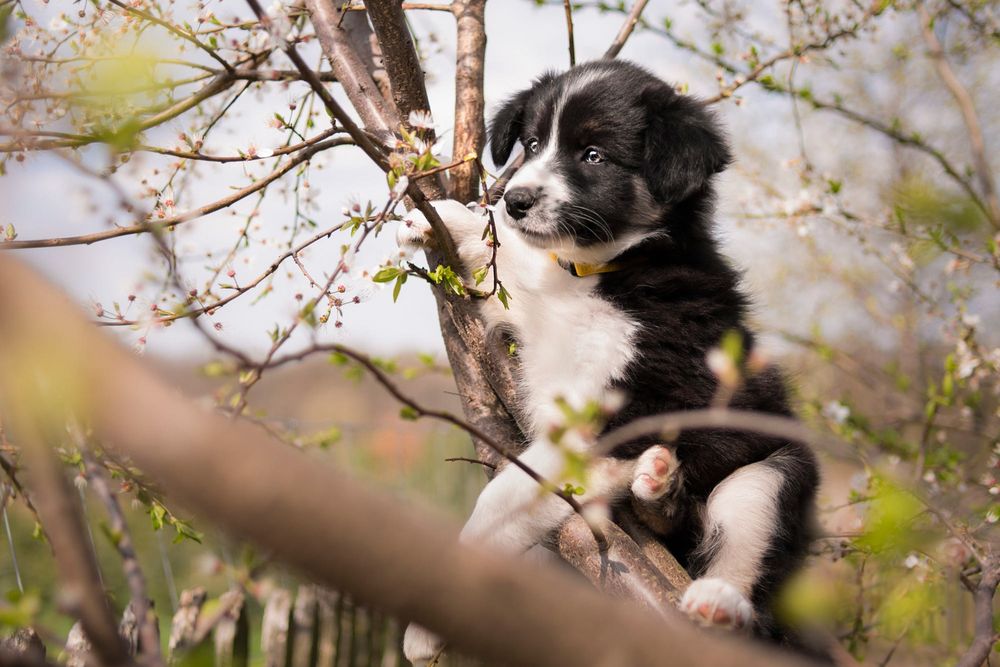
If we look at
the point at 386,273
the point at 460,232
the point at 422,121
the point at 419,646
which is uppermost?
the point at 422,121

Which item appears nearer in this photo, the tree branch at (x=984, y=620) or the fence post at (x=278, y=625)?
the tree branch at (x=984, y=620)

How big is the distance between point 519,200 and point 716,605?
121 cm

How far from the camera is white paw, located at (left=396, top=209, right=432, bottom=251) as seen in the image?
2.29m

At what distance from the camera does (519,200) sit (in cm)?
251

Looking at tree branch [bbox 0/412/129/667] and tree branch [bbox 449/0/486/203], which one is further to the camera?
tree branch [bbox 449/0/486/203]

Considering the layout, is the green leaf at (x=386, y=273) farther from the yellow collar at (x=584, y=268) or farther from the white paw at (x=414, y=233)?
the yellow collar at (x=584, y=268)

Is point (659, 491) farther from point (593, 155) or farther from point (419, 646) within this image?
point (593, 155)

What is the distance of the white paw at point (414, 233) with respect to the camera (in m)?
2.29

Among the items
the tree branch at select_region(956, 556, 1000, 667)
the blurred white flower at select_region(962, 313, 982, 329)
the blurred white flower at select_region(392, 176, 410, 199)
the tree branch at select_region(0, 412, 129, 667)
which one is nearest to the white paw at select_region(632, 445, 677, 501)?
the tree branch at select_region(956, 556, 1000, 667)

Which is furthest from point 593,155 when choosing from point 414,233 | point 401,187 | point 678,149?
point 401,187

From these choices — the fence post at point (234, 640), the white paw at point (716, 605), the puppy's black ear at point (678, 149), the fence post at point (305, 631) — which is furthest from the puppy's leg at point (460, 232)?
the fence post at point (305, 631)

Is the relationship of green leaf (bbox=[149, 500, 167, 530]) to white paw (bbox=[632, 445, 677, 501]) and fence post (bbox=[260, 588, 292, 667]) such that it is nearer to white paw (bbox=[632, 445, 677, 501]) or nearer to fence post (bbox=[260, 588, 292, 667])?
fence post (bbox=[260, 588, 292, 667])

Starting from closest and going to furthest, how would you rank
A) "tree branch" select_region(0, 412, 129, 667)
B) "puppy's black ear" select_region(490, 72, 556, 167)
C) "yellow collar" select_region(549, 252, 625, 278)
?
1. "tree branch" select_region(0, 412, 129, 667)
2. "yellow collar" select_region(549, 252, 625, 278)
3. "puppy's black ear" select_region(490, 72, 556, 167)

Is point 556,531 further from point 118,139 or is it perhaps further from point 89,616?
point 89,616
